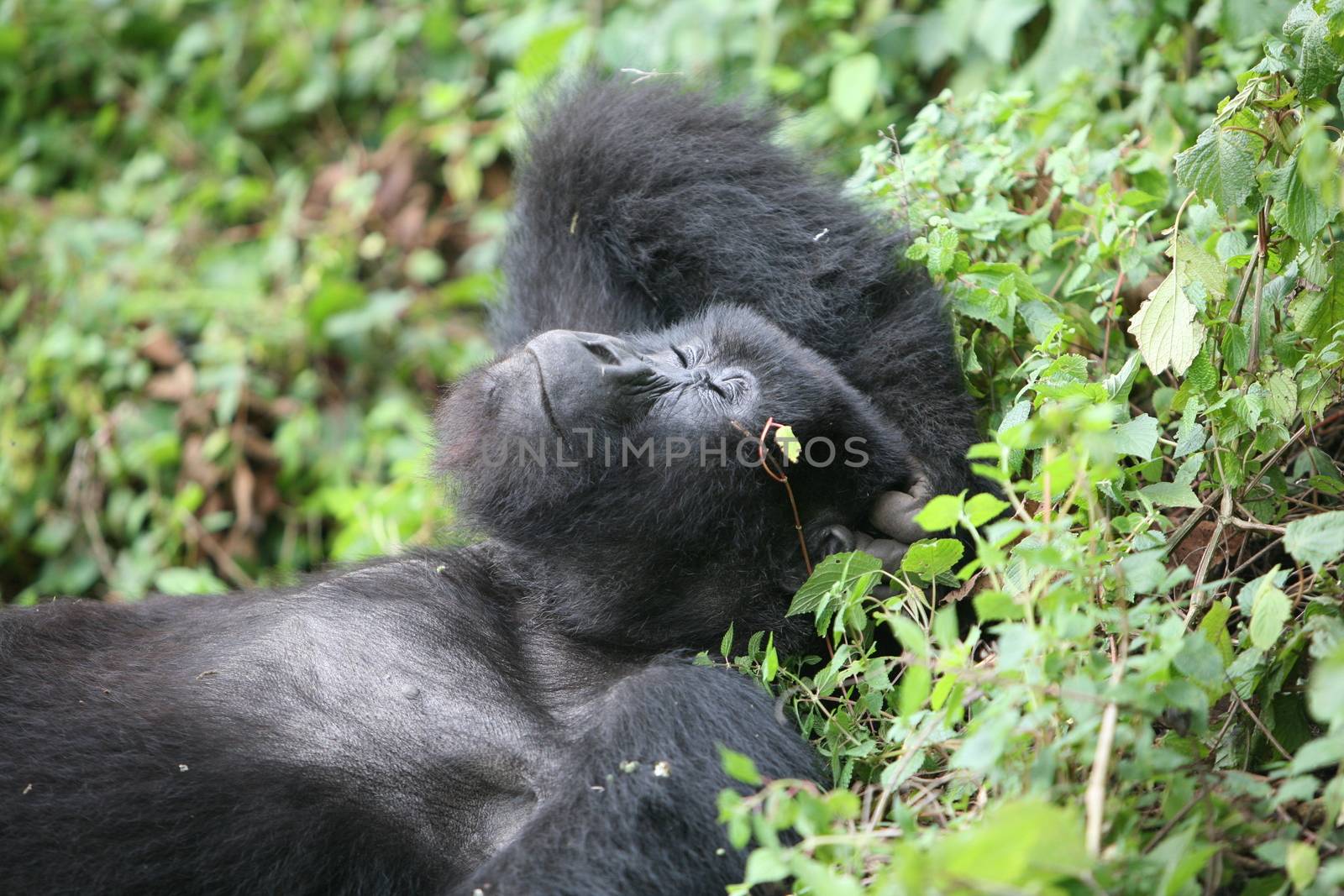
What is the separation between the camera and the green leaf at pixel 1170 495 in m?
2.40

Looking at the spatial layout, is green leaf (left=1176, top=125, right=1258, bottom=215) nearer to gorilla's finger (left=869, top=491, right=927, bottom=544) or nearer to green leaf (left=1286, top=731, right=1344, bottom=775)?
gorilla's finger (left=869, top=491, right=927, bottom=544)

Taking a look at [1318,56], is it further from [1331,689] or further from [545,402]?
[545,402]

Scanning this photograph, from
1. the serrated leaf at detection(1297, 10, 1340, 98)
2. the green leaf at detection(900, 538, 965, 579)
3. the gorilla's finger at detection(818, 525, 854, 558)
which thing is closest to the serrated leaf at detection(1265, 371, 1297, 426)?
the serrated leaf at detection(1297, 10, 1340, 98)

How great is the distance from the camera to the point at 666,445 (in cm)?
266

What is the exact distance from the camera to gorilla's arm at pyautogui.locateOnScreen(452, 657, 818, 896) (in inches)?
84.5

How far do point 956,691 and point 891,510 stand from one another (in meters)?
0.93

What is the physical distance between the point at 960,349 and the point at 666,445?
88 cm

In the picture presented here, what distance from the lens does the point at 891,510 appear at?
273cm

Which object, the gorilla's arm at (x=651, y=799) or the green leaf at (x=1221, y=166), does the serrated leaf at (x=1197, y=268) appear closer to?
the green leaf at (x=1221, y=166)

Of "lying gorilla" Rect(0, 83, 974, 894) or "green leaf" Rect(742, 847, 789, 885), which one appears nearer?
"green leaf" Rect(742, 847, 789, 885)

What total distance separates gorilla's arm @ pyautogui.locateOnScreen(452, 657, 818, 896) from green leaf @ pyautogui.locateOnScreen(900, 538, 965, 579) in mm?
395

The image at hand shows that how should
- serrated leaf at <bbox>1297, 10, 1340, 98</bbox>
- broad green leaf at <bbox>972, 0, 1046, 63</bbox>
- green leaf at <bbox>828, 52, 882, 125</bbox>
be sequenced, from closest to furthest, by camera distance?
serrated leaf at <bbox>1297, 10, 1340, 98</bbox>, broad green leaf at <bbox>972, 0, 1046, 63</bbox>, green leaf at <bbox>828, 52, 882, 125</bbox>

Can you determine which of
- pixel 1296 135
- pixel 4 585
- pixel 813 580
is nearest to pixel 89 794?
pixel 813 580

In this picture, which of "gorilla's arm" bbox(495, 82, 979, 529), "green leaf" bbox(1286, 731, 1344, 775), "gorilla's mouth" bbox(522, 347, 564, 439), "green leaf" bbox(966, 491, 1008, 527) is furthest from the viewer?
"gorilla's arm" bbox(495, 82, 979, 529)
